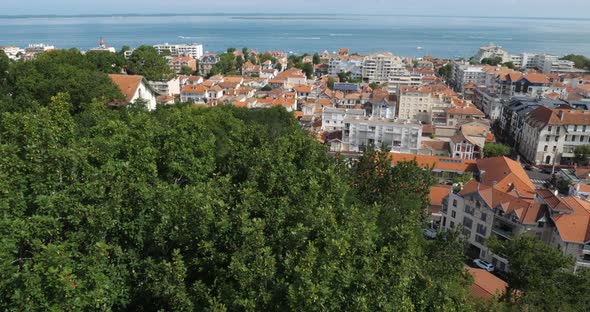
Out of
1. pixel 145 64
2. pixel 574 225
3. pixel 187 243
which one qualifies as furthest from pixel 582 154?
pixel 145 64

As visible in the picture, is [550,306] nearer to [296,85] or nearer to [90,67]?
[90,67]

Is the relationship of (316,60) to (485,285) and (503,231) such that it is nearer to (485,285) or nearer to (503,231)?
(503,231)

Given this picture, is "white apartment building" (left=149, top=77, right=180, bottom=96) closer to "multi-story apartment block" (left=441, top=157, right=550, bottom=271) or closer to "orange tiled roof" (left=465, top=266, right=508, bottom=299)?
"multi-story apartment block" (left=441, top=157, right=550, bottom=271)

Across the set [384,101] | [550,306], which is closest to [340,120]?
[384,101]

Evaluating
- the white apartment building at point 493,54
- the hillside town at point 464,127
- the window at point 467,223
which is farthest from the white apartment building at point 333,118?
the white apartment building at point 493,54

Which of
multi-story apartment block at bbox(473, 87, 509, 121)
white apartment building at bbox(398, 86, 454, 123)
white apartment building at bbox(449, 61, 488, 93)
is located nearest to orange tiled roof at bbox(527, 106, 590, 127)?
multi-story apartment block at bbox(473, 87, 509, 121)

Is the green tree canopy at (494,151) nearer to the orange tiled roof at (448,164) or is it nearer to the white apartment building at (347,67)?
the orange tiled roof at (448,164)
